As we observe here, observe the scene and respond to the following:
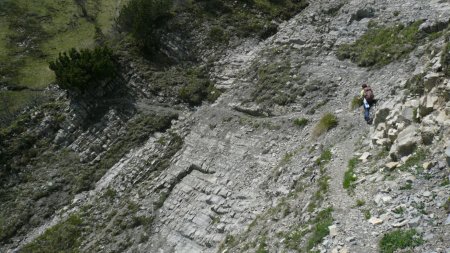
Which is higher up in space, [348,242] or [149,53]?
[149,53]

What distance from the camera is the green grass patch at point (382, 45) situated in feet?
107

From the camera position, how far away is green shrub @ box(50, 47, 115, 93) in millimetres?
42781

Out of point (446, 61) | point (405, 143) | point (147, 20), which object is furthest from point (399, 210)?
point (147, 20)

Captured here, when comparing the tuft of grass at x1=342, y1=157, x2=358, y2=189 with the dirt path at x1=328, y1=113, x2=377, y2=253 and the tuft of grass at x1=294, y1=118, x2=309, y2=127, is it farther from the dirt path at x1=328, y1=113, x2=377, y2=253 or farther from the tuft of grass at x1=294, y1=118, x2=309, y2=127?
the tuft of grass at x1=294, y1=118, x2=309, y2=127

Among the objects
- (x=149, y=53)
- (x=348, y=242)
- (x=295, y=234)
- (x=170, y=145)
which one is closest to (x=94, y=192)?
(x=170, y=145)

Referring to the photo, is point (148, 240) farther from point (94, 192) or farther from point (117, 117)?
point (117, 117)

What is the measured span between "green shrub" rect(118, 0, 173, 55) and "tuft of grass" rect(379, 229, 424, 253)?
3843cm

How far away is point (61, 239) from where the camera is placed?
3491 cm

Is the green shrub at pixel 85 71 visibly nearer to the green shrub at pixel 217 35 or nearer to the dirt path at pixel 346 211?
the green shrub at pixel 217 35

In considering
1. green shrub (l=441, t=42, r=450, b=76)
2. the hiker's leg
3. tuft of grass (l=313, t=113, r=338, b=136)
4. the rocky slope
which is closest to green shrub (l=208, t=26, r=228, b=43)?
the rocky slope

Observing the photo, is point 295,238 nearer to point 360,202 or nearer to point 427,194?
point 360,202

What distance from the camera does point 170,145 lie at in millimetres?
37719

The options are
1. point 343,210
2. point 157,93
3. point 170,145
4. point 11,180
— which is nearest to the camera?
point 343,210

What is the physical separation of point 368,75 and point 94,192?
88.5ft
